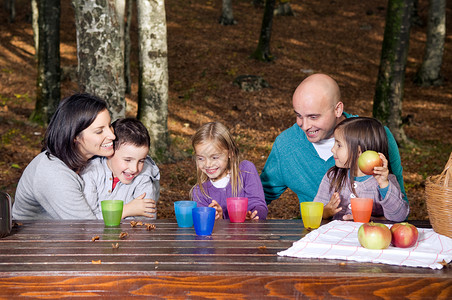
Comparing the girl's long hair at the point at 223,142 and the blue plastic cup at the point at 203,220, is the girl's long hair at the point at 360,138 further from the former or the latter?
the blue plastic cup at the point at 203,220

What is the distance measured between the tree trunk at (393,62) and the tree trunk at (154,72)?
4.35m

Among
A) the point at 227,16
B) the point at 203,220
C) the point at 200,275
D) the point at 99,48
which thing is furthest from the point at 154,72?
the point at 227,16

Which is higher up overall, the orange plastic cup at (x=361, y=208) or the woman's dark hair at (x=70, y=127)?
the woman's dark hair at (x=70, y=127)

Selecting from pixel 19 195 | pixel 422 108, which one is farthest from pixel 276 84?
pixel 19 195

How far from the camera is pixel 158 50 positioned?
876 centimetres

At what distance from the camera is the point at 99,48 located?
6.34m

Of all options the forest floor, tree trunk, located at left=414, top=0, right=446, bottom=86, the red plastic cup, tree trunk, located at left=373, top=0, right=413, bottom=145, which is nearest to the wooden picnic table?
the red plastic cup

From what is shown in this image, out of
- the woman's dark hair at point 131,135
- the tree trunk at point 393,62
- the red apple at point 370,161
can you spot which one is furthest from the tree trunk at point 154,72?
the red apple at point 370,161

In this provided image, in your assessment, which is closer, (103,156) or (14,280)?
(14,280)

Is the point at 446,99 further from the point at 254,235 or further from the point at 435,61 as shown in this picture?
the point at 254,235

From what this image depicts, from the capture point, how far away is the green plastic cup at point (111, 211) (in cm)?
Result: 312

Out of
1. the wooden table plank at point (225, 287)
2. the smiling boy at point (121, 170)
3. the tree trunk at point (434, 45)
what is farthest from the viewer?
the tree trunk at point (434, 45)

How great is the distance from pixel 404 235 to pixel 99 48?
4810 millimetres

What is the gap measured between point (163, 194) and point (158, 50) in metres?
2.55
